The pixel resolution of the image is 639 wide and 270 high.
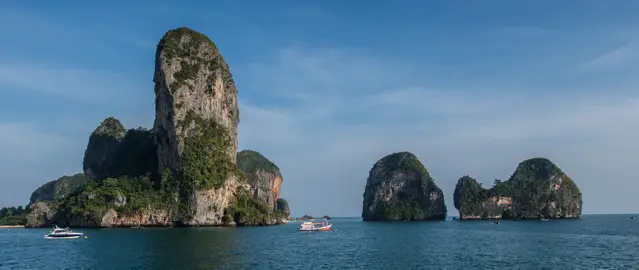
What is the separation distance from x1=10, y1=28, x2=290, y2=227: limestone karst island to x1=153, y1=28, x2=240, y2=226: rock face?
25 centimetres

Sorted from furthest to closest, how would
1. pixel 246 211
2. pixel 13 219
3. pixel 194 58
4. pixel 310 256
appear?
pixel 13 219 → pixel 194 58 → pixel 246 211 → pixel 310 256

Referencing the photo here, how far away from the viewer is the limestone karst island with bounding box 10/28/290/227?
425 ft

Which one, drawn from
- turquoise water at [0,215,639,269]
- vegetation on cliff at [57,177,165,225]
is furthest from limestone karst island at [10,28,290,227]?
turquoise water at [0,215,639,269]

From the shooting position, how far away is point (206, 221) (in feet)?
427

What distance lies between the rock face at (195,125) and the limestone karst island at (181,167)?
0.81 ft

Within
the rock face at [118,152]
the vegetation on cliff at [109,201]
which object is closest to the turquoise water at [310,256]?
the vegetation on cliff at [109,201]

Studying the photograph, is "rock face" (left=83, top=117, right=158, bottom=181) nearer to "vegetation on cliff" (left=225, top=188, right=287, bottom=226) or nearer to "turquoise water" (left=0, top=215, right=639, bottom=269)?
"vegetation on cliff" (left=225, top=188, right=287, bottom=226)

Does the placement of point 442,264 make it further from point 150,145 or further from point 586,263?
point 150,145

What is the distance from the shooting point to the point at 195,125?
13938cm

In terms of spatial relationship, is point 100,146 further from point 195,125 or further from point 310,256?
point 310,256

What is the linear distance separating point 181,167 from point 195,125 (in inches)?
493

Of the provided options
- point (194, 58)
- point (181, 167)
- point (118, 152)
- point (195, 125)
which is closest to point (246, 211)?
point (181, 167)

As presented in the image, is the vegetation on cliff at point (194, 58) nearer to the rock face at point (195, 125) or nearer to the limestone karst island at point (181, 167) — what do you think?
the rock face at point (195, 125)

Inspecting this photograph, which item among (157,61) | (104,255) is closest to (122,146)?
(157,61)
